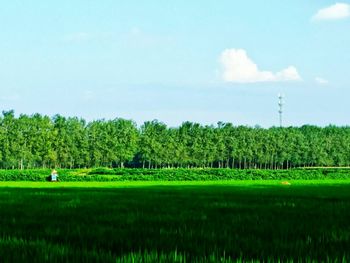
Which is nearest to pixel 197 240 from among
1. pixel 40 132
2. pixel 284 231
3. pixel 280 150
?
pixel 284 231

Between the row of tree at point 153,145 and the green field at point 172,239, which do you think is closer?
the green field at point 172,239

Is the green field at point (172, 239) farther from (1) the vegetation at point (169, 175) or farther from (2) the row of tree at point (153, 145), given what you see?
(2) the row of tree at point (153, 145)

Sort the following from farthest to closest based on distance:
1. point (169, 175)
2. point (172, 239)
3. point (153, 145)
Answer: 1. point (153, 145)
2. point (169, 175)
3. point (172, 239)

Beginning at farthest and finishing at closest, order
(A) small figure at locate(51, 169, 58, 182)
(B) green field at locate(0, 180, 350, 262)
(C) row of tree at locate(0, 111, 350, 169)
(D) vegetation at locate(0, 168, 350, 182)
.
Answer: (C) row of tree at locate(0, 111, 350, 169) < (D) vegetation at locate(0, 168, 350, 182) < (A) small figure at locate(51, 169, 58, 182) < (B) green field at locate(0, 180, 350, 262)

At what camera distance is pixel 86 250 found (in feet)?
18.9

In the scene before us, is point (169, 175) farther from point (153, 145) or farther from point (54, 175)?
point (153, 145)

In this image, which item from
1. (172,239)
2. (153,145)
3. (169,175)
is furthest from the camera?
(153,145)

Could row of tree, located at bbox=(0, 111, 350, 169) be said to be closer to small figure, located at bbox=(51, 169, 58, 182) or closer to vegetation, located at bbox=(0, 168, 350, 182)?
vegetation, located at bbox=(0, 168, 350, 182)

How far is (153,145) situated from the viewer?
441ft

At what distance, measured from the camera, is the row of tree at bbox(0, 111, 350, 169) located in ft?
373

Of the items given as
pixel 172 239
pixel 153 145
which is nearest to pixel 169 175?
pixel 153 145

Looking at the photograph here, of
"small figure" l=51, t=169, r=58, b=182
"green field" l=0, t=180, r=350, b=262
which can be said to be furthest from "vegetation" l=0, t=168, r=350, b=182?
"green field" l=0, t=180, r=350, b=262

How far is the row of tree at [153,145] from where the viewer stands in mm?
113750

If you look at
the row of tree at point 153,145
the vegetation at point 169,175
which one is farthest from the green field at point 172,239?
the row of tree at point 153,145
